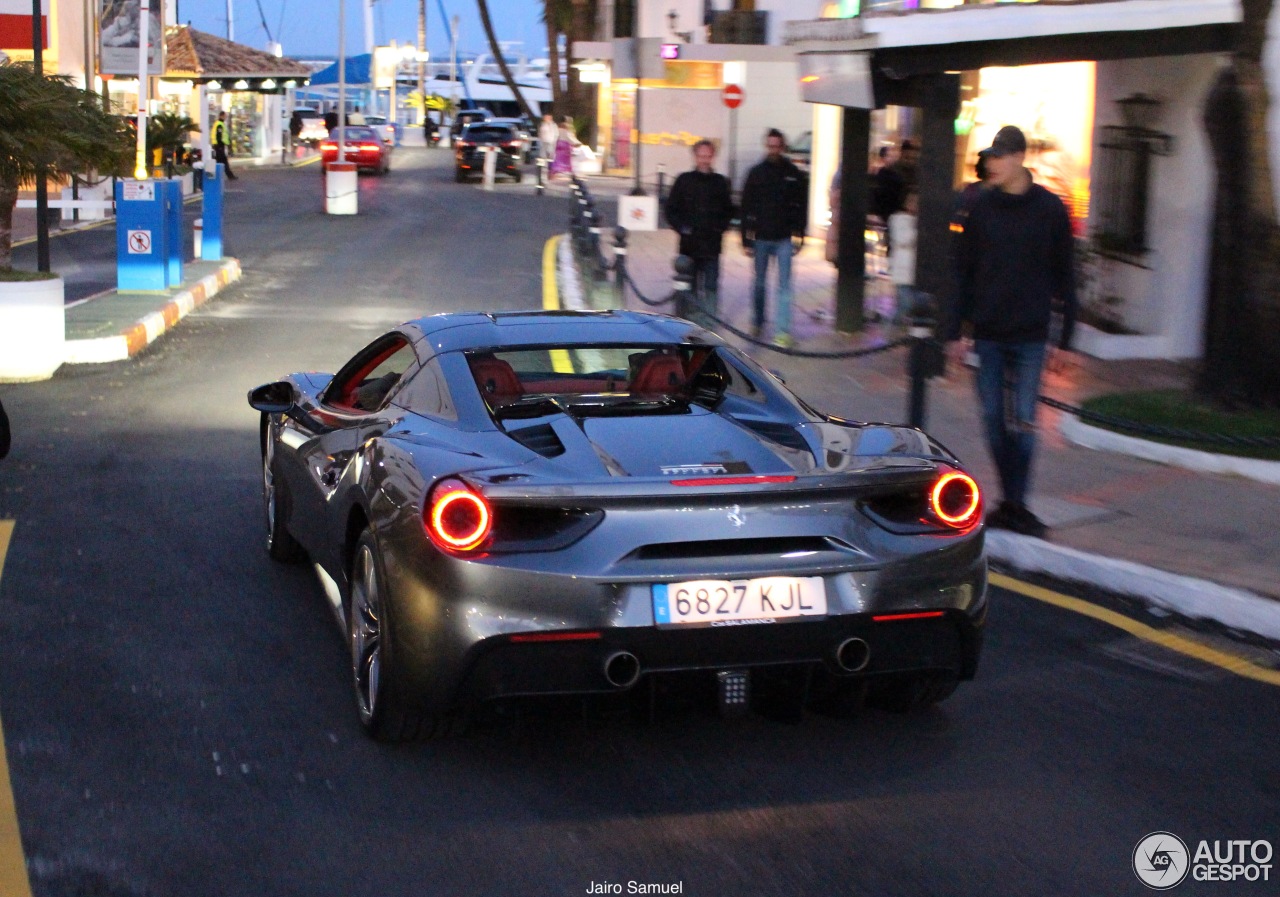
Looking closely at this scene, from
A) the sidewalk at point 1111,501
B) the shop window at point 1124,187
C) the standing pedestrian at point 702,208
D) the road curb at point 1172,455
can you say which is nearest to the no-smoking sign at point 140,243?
the standing pedestrian at point 702,208

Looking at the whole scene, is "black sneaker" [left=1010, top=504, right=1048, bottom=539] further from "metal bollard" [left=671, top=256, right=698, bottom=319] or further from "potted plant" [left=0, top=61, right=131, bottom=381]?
"potted plant" [left=0, top=61, right=131, bottom=381]

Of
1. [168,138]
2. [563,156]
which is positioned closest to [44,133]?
[168,138]

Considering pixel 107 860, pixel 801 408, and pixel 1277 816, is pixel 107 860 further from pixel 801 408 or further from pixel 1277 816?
pixel 1277 816

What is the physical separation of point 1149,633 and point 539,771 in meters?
2.86

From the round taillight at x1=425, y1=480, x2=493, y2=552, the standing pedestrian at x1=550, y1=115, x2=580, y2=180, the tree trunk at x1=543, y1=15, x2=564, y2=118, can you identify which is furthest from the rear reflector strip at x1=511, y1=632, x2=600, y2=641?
the tree trunk at x1=543, y1=15, x2=564, y2=118

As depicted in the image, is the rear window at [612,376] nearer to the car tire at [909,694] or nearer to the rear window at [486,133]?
the car tire at [909,694]

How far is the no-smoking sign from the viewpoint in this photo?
18.2m

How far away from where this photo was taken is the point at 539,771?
477 centimetres

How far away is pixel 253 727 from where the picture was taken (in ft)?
16.8

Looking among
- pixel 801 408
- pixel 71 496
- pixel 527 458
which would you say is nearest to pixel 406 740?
pixel 527 458

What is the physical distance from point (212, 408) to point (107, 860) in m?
8.26
